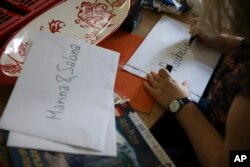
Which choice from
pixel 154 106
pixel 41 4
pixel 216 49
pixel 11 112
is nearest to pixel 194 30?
pixel 216 49

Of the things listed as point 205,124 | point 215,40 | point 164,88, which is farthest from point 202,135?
point 215,40

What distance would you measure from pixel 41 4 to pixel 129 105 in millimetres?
339

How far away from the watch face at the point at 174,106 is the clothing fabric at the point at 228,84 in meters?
0.08

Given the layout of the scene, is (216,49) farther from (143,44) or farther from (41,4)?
(41,4)

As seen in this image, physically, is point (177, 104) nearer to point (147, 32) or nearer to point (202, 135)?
point (202, 135)

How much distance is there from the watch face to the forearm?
0.01 meters

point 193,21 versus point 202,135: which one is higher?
point 193,21

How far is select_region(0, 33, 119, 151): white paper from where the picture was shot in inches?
21.8

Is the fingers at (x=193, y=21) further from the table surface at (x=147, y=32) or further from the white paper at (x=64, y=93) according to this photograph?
the white paper at (x=64, y=93)

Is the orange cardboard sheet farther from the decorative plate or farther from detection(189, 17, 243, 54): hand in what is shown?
detection(189, 17, 243, 54): hand

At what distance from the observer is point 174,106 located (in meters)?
0.72

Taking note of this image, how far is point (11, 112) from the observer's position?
0.56 m

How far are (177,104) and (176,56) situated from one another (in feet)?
0.45

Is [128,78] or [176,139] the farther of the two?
[176,139]
